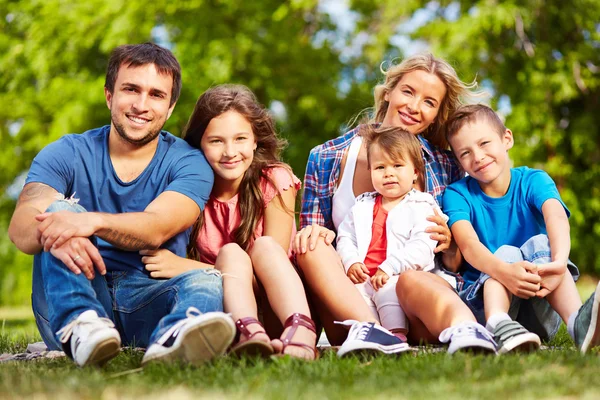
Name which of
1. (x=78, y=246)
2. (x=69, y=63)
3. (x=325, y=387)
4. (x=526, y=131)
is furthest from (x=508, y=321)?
(x=69, y=63)

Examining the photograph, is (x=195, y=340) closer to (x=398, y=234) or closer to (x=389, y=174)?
(x=398, y=234)

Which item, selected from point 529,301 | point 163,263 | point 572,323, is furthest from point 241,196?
point 572,323

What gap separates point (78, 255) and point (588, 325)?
2078mm

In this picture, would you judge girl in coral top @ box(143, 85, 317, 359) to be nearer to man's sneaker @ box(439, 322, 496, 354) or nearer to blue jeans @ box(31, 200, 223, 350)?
blue jeans @ box(31, 200, 223, 350)

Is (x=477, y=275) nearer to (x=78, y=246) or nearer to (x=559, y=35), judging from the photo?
(x=78, y=246)

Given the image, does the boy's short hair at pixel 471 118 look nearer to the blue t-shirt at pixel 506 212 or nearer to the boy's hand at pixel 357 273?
the blue t-shirt at pixel 506 212

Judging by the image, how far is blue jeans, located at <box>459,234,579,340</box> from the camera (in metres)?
3.41

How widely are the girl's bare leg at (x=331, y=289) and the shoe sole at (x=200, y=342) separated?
0.74 m

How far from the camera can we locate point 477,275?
144 inches

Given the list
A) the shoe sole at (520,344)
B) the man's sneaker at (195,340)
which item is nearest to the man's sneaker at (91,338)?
the man's sneaker at (195,340)

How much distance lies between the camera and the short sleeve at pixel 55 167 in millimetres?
3365

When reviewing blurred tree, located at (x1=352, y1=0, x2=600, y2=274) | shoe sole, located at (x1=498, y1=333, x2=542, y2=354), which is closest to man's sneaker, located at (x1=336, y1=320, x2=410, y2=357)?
shoe sole, located at (x1=498, y1=333, x2=542, y2=354)

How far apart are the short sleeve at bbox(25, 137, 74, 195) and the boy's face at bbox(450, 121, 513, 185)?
2.00 meters

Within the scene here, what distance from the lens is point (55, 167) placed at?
11.2 feet
